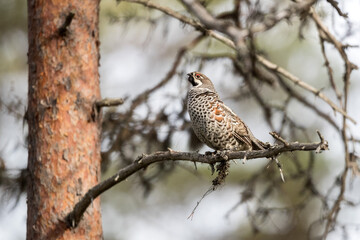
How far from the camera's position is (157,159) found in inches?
184

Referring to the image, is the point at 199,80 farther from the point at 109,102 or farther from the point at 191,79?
the point at 109,102

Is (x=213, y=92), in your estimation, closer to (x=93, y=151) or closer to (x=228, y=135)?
(x=228, y=135)

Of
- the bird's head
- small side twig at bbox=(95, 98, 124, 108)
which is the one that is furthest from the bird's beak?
small side twig at bbox=(95, 98, 124, 108)

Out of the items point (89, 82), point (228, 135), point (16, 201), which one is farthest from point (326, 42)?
point (16, 201)

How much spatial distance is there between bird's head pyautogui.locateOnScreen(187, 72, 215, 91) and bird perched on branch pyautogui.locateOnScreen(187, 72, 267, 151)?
540 millimetres

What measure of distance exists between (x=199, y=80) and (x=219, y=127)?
3.52 ft

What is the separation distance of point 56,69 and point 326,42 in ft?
9.79

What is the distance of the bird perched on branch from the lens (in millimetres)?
5977

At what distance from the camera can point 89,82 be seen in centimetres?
581

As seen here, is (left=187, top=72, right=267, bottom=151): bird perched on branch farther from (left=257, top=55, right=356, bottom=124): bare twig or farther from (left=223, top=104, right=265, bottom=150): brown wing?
(left=257, top=55, right=356, bottom=124): bare twig

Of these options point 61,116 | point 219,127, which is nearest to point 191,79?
point 219,127

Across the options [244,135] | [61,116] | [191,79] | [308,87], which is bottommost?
[244,135]

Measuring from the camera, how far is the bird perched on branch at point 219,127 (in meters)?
5.98

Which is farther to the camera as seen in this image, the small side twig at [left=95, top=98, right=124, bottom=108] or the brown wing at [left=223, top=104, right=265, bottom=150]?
the brown wing at [left=223, top=104, right=265, bottom=150]
